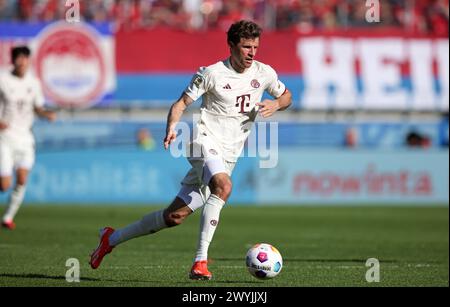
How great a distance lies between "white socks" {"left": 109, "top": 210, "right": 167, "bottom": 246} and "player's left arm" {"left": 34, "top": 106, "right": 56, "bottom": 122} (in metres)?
5.91

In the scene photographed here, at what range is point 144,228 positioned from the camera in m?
10.1

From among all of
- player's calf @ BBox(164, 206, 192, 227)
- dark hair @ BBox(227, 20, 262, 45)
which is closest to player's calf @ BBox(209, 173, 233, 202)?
player's calf @ BBox(164, 206, 192, 227)

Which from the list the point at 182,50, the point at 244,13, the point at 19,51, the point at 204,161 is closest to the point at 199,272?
the point at 204,161

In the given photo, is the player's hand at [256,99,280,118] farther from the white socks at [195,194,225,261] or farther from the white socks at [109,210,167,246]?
the white socks at [109,210,167,246]

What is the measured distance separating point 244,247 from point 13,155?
5048 millimetres

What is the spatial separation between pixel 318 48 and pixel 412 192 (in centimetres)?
650

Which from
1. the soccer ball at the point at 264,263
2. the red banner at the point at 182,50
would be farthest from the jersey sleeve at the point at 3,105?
the red banner at the point at 182,50

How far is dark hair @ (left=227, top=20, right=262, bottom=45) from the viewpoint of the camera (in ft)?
32.3

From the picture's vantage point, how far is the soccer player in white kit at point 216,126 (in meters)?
9.69

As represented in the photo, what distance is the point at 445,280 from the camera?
416 inches

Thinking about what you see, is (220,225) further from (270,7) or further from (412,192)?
(270,7)

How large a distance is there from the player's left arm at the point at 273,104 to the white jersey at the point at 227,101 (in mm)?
213

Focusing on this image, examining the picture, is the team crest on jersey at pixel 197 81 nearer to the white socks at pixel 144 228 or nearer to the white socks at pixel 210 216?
the white socks at pixel 210 216
